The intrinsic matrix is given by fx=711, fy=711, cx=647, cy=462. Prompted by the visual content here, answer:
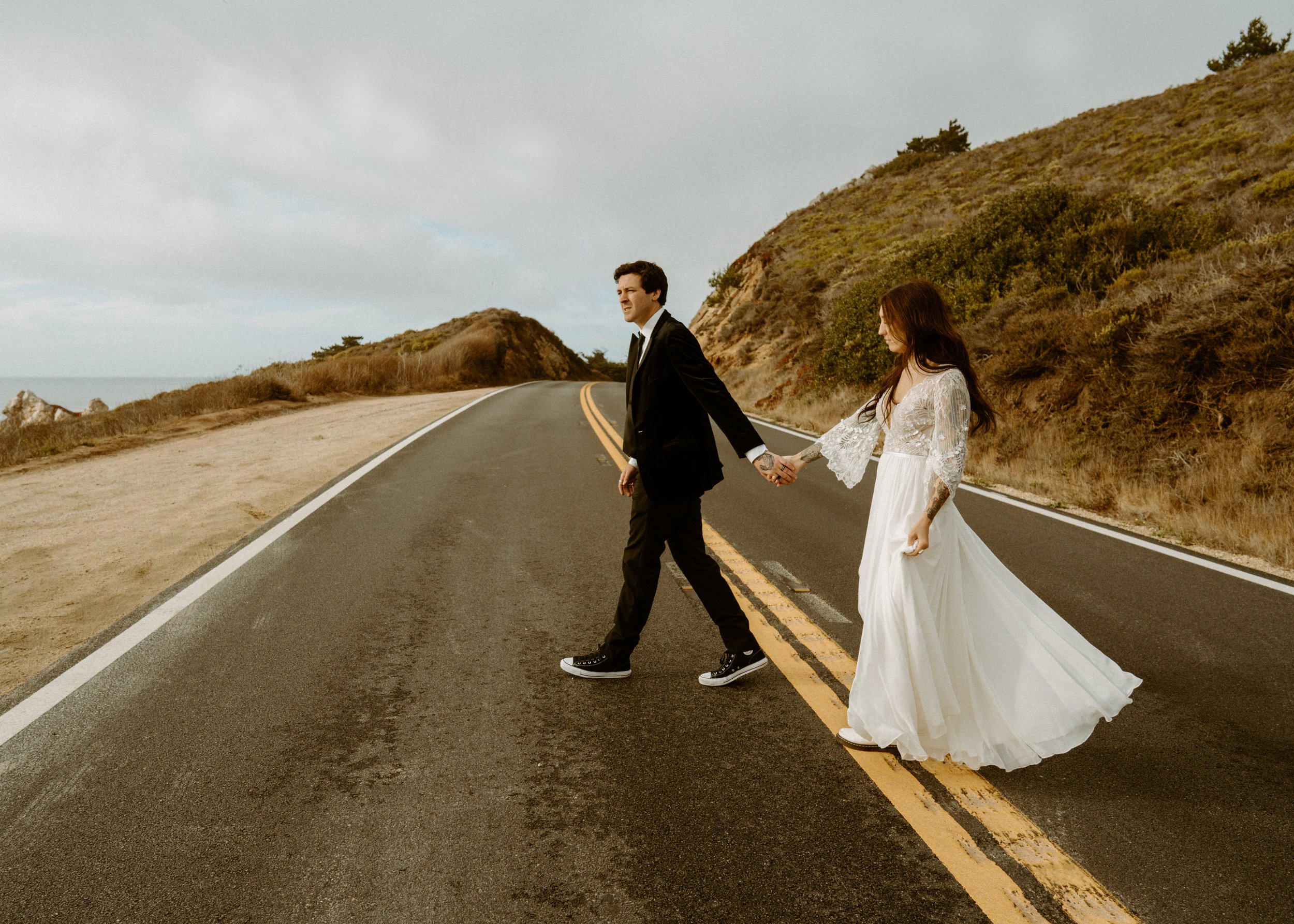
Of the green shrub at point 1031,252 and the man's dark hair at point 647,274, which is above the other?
the green shrub at point 1031,252

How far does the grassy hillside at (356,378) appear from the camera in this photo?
43.3 ft

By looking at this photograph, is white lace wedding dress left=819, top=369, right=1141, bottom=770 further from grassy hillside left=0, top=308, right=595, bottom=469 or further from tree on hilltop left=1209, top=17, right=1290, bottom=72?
tree on hilltop left=1209, top=17, right=1290, bottom=72

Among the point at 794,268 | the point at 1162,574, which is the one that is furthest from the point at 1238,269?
the point at 794,268

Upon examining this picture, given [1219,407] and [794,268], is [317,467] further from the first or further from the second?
[794,268]

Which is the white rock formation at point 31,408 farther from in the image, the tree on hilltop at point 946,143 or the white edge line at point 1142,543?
the tree on hilltop at point 946,143

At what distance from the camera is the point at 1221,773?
2.70 metres

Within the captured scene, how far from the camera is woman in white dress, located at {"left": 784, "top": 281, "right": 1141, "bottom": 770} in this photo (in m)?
2.71

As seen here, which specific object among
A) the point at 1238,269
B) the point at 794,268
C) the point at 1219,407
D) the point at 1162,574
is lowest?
the point at 1162,574

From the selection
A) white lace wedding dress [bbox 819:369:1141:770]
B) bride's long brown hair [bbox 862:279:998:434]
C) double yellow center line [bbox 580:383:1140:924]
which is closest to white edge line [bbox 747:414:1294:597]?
white lace wedding dress [bbox 819:369:1141:770]

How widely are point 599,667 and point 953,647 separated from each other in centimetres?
163

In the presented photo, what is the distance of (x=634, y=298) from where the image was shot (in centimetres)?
332

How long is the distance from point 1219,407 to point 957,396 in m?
6.91

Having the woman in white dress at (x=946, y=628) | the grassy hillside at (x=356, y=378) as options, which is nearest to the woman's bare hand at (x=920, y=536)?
the woman in white dress at (x=946, y=628)

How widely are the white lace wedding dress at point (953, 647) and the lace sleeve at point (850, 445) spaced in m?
0.34
